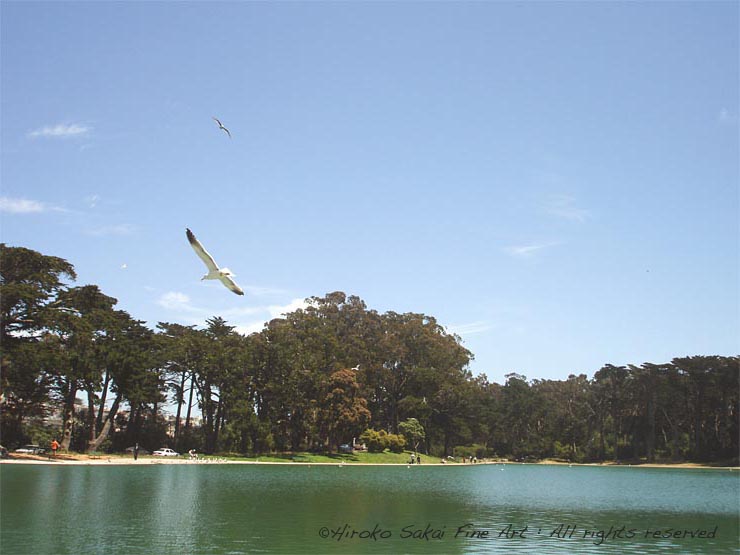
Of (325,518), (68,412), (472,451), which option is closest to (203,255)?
(325,518)

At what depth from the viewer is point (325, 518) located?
21812 mm

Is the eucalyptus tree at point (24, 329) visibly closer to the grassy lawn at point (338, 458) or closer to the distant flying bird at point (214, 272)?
the grassy lawn at point (338, 458)

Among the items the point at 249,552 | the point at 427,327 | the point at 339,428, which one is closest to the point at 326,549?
the point at 249,552

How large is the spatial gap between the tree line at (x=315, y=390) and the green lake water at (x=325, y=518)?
522 inches

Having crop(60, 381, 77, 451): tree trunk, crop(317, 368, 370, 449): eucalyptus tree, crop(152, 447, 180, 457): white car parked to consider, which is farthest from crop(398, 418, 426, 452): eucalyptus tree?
crop(60, 381, 77, 451): tree trunk

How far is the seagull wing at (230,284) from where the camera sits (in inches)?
619

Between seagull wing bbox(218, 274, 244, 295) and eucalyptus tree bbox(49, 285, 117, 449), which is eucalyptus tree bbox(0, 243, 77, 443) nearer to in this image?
eucalyptus tree bbox(49, 285, 117, 449)

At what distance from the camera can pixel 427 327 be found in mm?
86500

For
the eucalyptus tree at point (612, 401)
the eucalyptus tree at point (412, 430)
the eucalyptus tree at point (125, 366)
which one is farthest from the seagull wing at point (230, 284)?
the eucalyptus tree at point (612, 401)

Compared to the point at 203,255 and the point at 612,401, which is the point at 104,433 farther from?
the point at 612,401

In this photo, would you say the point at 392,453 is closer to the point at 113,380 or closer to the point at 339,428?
the point at 339,428

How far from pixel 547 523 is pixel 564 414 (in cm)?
8476

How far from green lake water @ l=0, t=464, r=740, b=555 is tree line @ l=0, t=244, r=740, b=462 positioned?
43.5ft

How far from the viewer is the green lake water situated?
17.1m
